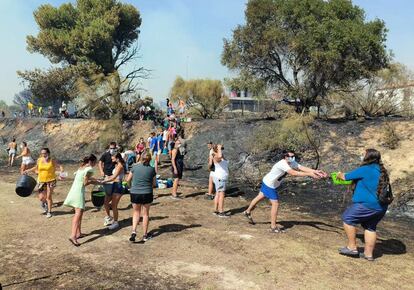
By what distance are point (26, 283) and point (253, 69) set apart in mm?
19455

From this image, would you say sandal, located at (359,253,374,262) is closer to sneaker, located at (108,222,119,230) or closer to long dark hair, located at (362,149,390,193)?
long dark hair, located at (362,149,390,193)

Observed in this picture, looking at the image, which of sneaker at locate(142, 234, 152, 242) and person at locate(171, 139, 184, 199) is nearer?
sneaker at locate(142, 234, 152, 242)

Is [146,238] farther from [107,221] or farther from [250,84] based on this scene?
[250,84]

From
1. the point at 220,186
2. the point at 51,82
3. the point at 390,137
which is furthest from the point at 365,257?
the point at 51,82

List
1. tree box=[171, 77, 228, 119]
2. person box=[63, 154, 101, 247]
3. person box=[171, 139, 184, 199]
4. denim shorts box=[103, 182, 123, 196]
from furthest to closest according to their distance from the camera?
tree box=[171, 77, 228, 119], person box=[171, 139, 184, 199], denim shorts box=[103, 182, 123, 196], person box=[63, 154, 101, 247]

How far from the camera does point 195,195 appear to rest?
41.9 feet

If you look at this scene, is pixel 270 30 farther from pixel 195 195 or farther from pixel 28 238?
pixel 28 238

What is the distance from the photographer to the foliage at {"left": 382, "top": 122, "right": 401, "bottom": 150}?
55.2 feet

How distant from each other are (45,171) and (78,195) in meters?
2.35

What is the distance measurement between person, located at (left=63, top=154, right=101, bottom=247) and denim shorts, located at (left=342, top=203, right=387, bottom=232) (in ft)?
15.1

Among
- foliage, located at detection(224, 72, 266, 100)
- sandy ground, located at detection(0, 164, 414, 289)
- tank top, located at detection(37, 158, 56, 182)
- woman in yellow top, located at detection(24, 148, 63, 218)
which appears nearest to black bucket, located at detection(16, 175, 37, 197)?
sandy ground, located at detection(0, 164, 414, 289)

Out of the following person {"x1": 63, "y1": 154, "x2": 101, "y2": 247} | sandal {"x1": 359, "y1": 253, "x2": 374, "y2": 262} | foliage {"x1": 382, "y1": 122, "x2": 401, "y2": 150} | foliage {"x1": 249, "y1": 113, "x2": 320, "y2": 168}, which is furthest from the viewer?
foliage {"x1": 249, "y1": 113, "x2": 320, "y2": 168}

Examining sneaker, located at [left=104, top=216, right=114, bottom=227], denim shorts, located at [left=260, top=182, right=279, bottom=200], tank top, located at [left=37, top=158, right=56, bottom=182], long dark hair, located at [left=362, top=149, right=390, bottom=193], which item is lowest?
sneaker, located at [left=104, top=216, right=114, bottom=227]

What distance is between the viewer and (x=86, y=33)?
125 ft
